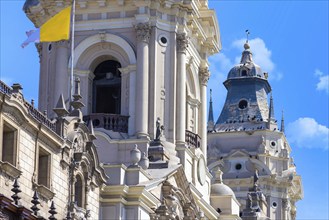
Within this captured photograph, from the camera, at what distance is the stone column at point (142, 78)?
80438mm

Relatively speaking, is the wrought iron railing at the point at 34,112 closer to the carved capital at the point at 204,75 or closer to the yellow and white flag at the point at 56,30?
the yellow and white flag at the point at 56,30

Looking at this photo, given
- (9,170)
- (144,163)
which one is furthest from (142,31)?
(9,170)

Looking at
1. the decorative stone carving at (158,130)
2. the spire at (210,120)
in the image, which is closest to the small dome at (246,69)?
the spire at (210,120)

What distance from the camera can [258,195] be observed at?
348ft

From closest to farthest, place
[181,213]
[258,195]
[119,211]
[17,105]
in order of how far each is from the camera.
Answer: [17,105]
[119,211]
[181,213]
[258,195]

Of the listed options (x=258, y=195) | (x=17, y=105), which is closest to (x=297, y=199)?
(x=258, y=195)

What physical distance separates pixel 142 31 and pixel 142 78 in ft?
10.7

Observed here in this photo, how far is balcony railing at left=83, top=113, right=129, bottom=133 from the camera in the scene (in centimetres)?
8106

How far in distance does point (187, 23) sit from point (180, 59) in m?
3.09

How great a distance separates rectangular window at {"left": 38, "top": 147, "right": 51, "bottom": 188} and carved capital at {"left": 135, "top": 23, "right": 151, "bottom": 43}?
25.1 m

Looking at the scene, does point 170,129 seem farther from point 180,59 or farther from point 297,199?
point 297,199

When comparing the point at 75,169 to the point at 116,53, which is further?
the point at 116,53

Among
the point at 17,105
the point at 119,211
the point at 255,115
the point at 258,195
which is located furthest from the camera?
the point at 255,115

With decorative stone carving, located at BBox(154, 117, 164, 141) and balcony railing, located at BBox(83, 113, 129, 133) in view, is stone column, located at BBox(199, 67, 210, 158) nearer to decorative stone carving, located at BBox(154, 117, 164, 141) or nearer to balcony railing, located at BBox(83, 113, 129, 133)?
balcony railing, located at BBox(83, 113, 129, 133)
